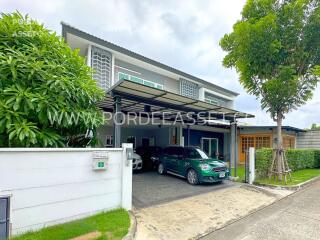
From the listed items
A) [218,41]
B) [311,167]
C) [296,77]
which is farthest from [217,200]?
[311,167]

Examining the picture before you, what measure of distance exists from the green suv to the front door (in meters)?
8.63

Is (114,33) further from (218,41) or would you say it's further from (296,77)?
(296,77)

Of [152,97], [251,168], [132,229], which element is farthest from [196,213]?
[251,168]

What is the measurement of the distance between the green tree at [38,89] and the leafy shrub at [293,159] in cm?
862

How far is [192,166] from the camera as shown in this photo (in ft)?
33.8

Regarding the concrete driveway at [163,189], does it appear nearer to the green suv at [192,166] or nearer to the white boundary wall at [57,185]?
the green suv at [192,166]

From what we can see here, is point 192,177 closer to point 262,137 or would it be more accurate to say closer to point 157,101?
point 157,101

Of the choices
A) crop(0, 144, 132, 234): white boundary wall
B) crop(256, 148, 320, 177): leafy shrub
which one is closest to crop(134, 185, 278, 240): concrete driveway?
crop(0, 144, 132, 234): white boundary wall

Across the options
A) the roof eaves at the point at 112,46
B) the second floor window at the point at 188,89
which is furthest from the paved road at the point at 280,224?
the second floor window at the point at 188,89

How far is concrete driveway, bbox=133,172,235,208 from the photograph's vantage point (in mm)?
7606

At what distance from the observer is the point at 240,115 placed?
38.9 feet

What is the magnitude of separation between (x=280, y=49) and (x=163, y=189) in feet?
27.1

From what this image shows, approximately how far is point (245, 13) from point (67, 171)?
35.2 ft

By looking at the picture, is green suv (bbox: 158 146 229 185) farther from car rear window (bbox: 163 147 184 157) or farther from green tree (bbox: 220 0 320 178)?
green tree (bbox: 220 0 320 178)
